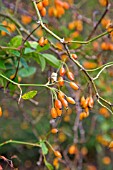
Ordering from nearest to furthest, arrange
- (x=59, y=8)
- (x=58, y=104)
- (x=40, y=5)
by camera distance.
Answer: (x=58, y=104)
(x=40, y=5)
(x=59, y=8)

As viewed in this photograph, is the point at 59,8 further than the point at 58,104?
Yes

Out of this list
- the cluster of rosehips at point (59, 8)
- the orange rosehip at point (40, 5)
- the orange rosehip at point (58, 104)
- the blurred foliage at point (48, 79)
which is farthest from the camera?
the cluster of rosehips at point (59, 8)

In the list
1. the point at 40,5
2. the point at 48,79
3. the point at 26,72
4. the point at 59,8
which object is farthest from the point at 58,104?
the point at 59,8

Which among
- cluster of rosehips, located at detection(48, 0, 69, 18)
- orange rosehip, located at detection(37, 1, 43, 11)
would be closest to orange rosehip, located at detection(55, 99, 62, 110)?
orange rosehip, located at detection(37, 1, 43, 11)

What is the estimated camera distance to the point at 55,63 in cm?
120

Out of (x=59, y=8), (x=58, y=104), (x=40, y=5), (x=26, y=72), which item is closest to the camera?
(x=58, y=104)

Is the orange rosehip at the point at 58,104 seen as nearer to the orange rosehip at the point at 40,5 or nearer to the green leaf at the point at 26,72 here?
the orange rosehip at the point at 40,5

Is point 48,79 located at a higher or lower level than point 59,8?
lower

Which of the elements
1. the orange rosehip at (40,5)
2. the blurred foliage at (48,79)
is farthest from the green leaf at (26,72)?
the orange rosehip at (40,5)

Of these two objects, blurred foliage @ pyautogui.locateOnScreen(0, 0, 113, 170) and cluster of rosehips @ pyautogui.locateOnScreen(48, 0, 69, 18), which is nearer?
blurred foliage @ pyautogui.locateOnScreen(0, 0, 113, 170)

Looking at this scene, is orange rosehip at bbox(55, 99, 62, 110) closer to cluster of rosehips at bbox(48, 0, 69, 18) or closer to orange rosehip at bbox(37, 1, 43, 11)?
orange rosehip at bbox(37, 1, 43, 11)

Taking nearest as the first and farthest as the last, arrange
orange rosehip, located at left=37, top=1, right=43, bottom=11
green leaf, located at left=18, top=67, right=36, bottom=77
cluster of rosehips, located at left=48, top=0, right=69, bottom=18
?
orange rosehip, located at left=37, top=1, right=43, bottom=11, green leaf, located at left=18, top=67, right=36, bottom=77, cluster of rosehips, located at left=48, top=0, right=69, bottom=18

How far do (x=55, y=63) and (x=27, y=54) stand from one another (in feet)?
0.30

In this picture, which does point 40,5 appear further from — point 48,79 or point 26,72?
point 26,72
